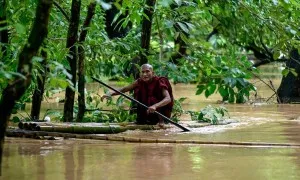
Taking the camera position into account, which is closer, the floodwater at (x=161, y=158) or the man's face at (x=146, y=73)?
the floodwater at (x=161, y=158)

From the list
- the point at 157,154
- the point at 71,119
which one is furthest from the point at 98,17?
the point at 157,154

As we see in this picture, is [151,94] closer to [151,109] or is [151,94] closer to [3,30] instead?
[151,109]

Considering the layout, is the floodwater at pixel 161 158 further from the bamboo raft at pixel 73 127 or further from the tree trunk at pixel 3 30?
the tree trunk at pixel 3 30

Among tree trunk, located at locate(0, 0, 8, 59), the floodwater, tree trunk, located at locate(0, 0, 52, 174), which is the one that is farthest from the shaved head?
tree trunk, located at locate(0, 0, 52, 174)

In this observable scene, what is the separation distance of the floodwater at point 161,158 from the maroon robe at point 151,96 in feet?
1.42

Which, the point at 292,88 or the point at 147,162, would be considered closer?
the point at 147,162

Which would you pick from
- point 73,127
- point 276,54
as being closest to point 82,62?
point 73,127

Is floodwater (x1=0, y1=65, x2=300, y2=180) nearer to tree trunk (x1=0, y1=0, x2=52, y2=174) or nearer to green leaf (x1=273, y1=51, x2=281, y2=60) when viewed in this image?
green leaf (x1=273, y1=51, x2=281, y2=60)

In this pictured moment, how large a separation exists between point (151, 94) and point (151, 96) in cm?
4

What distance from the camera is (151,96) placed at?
11.4 meters

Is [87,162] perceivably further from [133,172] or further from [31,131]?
[31,131]

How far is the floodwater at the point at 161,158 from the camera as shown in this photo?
7.02 m

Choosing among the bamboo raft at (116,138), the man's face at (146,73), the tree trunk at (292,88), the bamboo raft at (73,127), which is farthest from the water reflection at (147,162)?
the tree trunk at (292,88)

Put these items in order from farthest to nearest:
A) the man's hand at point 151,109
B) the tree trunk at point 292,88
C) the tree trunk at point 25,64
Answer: the tree trunk at point 292,88 → the man's hand at point 151,109 → the tree trunk at point 25,64
